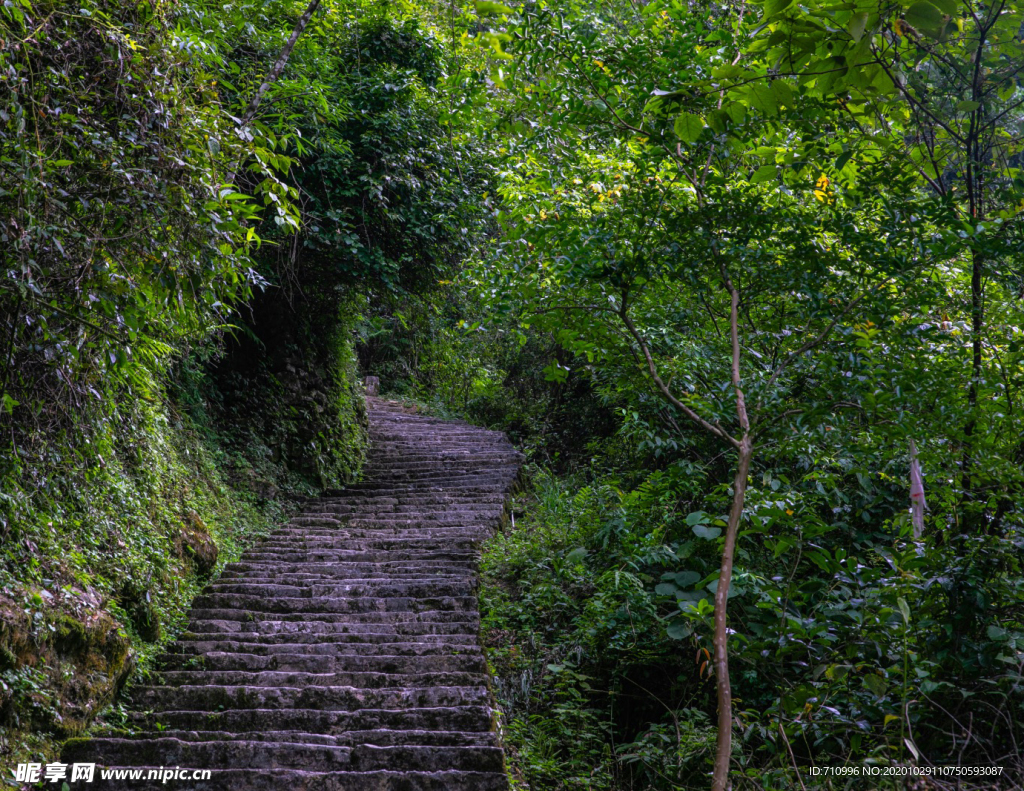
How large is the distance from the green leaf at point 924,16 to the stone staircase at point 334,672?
3587 millimetres

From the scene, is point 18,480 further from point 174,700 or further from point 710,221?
point 710,221

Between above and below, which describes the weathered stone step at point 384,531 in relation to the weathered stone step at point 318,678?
above

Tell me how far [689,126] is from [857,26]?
21.5 inches

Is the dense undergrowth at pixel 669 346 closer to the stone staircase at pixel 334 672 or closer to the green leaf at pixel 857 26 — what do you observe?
the green leaf at pixel 857 26

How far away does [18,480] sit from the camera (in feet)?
12.1

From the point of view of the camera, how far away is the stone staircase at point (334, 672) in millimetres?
3723

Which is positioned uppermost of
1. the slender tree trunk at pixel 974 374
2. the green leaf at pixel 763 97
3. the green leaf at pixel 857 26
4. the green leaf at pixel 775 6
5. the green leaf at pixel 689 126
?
the green leaf at pixel 775 6

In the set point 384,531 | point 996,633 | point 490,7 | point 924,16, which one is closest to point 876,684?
point 996,633

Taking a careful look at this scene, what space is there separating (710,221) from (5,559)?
3.93m

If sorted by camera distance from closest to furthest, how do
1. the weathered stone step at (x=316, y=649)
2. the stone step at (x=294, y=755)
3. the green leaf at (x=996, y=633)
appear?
1. the green leaf at (x=996, y=633)
2. the stone step at (x=294, y=755)
3. the weathered stone step at (x=316, y=649)

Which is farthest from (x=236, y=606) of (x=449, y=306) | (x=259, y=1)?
(x=449, y=306)

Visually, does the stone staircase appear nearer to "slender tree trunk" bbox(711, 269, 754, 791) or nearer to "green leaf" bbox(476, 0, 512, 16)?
"slender tree trunk" bbox(711, 269, 754, 791)

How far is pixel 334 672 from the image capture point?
4652 mm

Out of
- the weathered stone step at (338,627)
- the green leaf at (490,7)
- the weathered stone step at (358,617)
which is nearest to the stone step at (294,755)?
the weathered stone step at (338,627)
